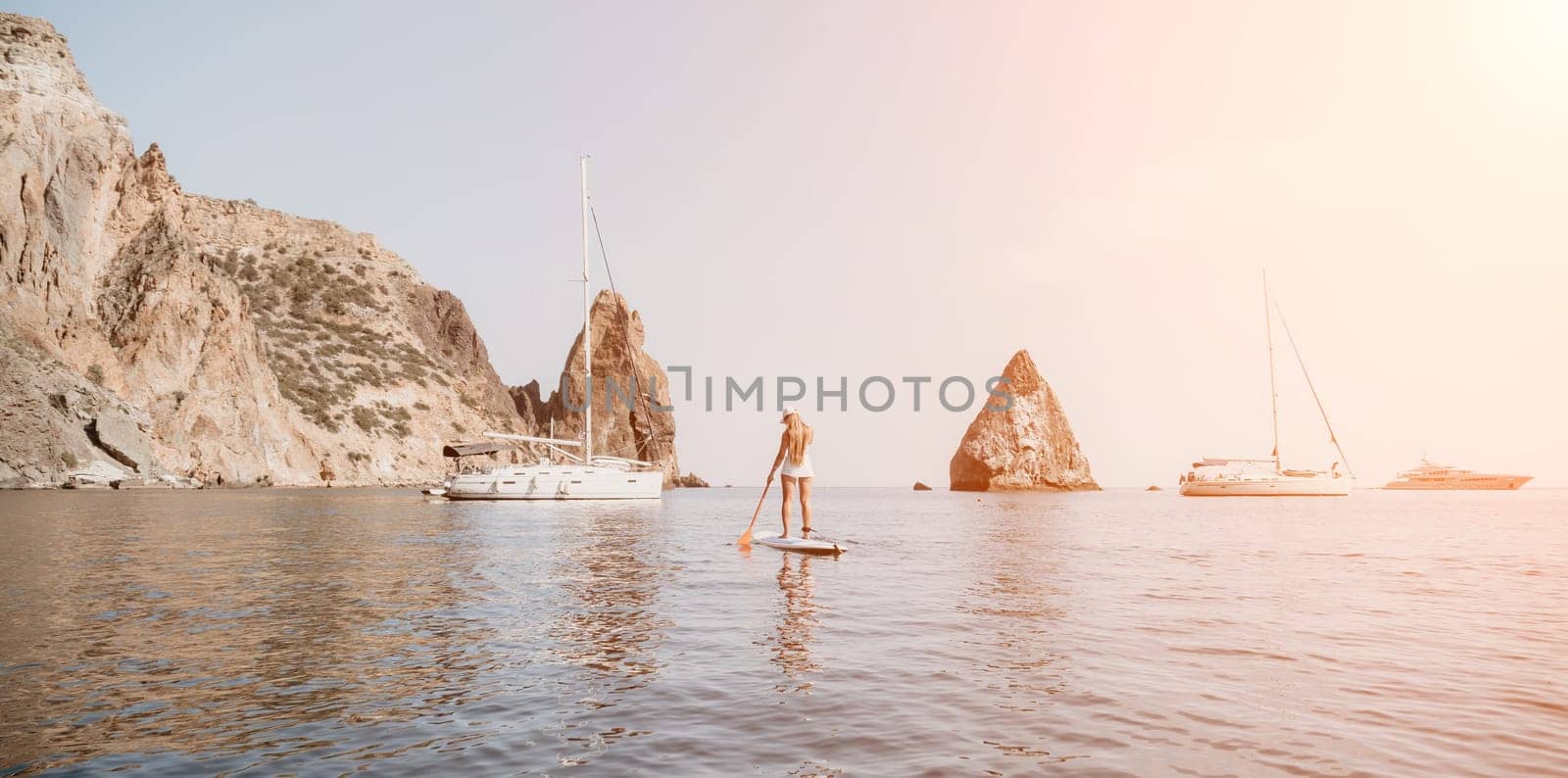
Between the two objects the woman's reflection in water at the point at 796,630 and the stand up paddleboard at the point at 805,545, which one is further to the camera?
the stand up paddleboard at the point at 805,545

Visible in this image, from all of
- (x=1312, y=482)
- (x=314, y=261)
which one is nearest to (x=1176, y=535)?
(x=1312, y=482)

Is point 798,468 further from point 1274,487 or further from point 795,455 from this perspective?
point 1274,487

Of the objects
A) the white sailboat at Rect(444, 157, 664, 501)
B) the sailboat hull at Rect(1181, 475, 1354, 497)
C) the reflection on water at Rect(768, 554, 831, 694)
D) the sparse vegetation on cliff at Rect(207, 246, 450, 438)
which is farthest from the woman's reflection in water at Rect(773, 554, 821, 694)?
the sparse vegetation on cliff at Rect(207, 246, 450, 438)

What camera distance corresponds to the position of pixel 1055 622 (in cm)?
1152

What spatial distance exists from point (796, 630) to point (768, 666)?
7.04ft

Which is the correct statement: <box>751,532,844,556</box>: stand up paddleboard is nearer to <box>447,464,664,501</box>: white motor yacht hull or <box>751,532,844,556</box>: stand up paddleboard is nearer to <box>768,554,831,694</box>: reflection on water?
<box>768,554,831,694</box>: reflection on water

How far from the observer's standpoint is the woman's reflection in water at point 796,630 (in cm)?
836

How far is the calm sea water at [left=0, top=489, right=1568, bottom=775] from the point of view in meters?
5.89

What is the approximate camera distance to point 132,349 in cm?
7600

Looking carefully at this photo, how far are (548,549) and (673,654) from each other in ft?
46.7

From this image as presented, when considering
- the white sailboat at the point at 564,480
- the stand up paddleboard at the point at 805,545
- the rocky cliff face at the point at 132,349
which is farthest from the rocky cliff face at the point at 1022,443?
the stand up paddleboard at the point at 805,545

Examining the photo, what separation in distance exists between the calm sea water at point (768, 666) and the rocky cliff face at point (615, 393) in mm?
132507

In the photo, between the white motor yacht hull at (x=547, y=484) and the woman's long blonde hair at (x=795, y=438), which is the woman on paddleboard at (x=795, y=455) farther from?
the white motor yacht hull at (x=547, y=484)

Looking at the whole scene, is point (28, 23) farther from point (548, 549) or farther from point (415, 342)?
point (548, 549)
